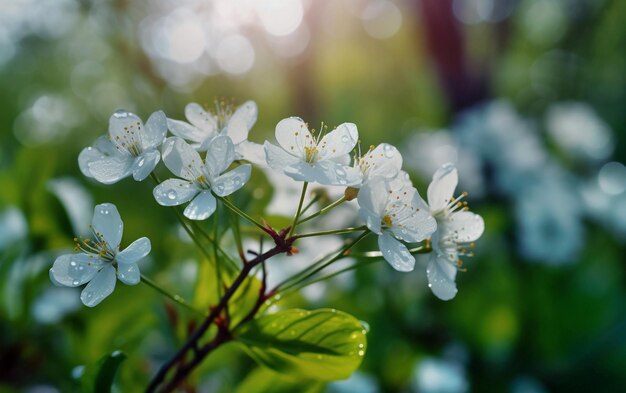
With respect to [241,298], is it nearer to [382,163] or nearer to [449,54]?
[382,163]

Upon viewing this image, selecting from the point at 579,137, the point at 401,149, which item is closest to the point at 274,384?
the point at 401,149

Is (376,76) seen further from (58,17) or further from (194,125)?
(194,125)

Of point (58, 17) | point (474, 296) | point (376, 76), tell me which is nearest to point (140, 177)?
point (474, 296)

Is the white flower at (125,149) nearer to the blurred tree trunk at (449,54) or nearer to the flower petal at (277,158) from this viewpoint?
the flower petal at (277,158)

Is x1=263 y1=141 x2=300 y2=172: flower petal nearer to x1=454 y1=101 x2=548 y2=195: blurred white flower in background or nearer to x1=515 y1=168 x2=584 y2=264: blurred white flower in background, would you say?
x1=515 y1=168 x2=584 y2=264: blurred white flower in background

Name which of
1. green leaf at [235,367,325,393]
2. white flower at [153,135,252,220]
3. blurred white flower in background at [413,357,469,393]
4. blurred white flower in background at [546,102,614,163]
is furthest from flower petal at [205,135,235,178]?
blurred white flower in background at [546,102,614,163]

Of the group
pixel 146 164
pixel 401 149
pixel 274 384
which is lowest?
pixel 401 149
